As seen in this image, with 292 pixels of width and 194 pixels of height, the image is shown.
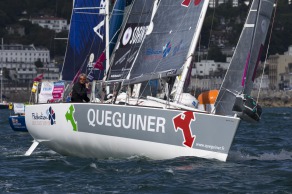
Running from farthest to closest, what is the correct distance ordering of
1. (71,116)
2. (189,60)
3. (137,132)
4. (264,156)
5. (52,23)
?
1. (52,23)
2. (264,156)
3. (71,116)
4. (189,60)
5. (137,132)

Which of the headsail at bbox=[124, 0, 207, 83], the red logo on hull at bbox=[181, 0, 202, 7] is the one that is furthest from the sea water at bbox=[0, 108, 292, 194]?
Result: the red logo on hull at bbox=[181, 0, 202, 7]

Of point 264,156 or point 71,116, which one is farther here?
point 264,156

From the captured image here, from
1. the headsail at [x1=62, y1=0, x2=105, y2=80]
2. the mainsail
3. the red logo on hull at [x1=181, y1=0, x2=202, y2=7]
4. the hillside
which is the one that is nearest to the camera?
the mainsail

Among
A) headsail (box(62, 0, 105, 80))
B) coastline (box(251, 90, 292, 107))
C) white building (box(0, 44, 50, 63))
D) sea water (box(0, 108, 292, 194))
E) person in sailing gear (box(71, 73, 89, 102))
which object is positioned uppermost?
headsail (box(62, 0, 105, 80))

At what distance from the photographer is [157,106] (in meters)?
14.2

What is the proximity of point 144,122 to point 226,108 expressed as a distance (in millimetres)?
1022

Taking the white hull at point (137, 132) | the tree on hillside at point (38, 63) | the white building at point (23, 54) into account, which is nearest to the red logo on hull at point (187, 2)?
the white hull at point (137, 132)

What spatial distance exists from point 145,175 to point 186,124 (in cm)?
106

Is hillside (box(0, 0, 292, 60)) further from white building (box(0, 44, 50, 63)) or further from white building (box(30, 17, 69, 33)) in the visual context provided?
white building (box(0, 44, 50, 63))

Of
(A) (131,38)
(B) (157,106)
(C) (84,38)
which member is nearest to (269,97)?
(C) (84,38)

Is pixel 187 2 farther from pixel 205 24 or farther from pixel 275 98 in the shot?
pixel 205 24

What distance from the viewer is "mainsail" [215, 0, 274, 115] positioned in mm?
14086

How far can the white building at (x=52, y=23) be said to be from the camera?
12004 cm

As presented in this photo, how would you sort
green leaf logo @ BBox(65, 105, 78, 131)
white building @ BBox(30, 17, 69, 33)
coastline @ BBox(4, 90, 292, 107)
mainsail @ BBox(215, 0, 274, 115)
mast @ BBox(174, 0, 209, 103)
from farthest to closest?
white building @ BBox(30, 17, 69, 33), coastline @ BBox(4, 90, 292, 107), green leaf logo @ BBox(65, 105, 78, 131), mast @ BBox(174, 0, 209, 103), mainsail @ BBox(215, 0, 274, 115)
